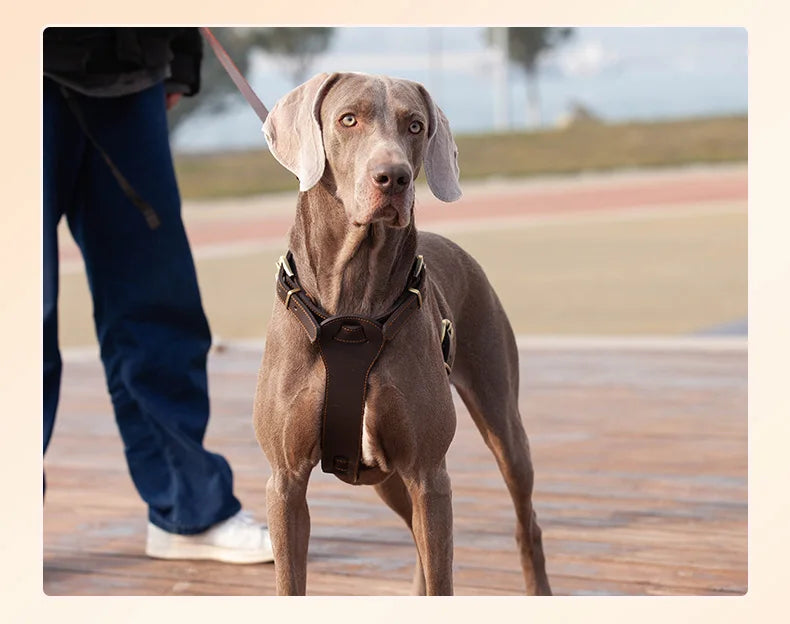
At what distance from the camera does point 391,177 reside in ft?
6.98

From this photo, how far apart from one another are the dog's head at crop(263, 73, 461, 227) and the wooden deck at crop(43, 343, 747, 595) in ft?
4.60

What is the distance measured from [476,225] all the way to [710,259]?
16.0ft

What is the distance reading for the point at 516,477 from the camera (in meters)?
3.04

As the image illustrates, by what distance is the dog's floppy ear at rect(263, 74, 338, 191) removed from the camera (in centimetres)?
224

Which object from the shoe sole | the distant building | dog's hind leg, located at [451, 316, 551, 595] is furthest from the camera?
the distant building

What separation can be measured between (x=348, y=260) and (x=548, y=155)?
875 inches

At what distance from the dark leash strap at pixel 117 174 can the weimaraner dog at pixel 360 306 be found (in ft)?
3.63

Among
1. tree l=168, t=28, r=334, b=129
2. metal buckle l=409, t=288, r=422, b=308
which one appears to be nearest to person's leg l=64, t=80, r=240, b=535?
metal buckle l=409, t=288, r=422, b=308

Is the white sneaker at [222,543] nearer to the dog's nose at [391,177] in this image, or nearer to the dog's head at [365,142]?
the dog's head at [365,142]

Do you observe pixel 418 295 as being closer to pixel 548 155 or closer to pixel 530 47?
pixel 548 155

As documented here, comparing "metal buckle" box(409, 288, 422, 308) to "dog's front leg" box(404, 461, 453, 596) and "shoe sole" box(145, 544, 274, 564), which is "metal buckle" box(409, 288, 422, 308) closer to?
"dog's front leg" box(404, 461, 453, 596)

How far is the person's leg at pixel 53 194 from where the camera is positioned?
10.8 ft
